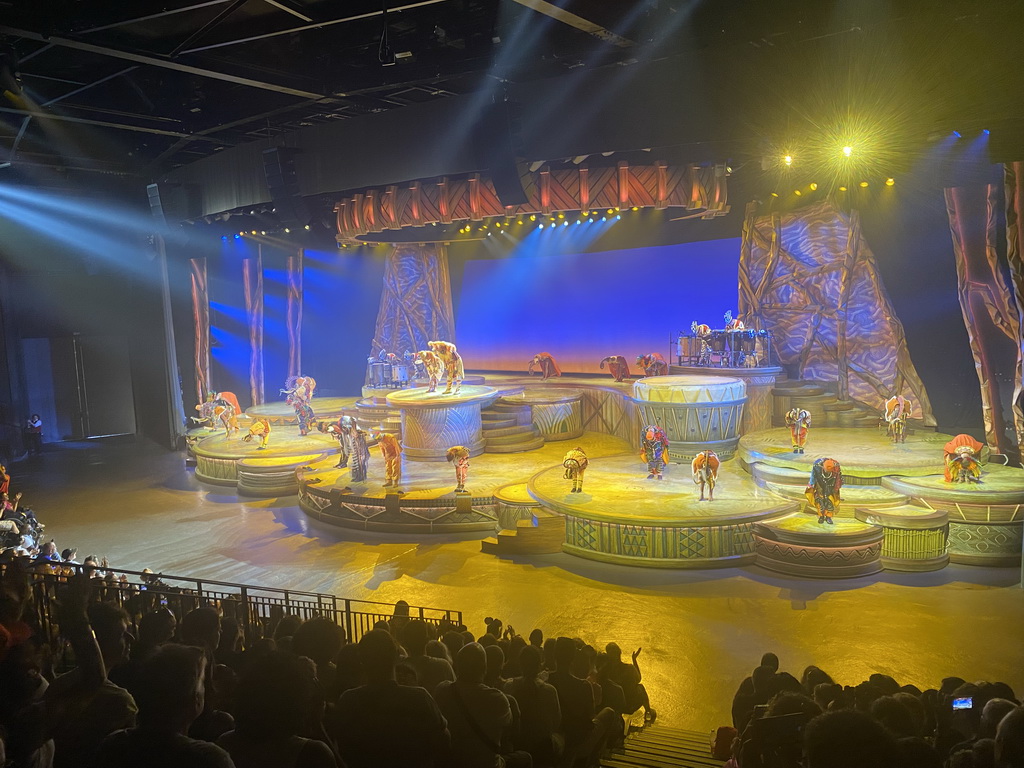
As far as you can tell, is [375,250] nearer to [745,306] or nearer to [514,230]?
[514,230]

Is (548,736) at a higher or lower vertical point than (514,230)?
lower

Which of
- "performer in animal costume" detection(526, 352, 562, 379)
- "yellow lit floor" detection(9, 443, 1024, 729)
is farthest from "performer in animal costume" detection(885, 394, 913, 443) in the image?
"performer in animal costume" detection(526, 352, 562, 379)

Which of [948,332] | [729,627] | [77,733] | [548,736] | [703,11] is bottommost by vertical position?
[729,627]

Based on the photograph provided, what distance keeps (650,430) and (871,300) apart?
17.7 ft

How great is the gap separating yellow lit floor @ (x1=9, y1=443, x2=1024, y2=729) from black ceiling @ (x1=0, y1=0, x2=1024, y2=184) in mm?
4596

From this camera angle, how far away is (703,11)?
7.26 m

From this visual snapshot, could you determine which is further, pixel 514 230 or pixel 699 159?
pixel 514 230

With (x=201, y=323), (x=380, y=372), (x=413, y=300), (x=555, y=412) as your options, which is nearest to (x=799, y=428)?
(x=555, y=412)

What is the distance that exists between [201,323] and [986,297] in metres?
15.6

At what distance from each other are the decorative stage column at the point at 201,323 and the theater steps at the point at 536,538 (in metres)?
11.1

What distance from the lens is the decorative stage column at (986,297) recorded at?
867 cm

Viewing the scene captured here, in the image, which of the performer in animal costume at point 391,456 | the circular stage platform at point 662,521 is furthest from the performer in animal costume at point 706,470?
the performer in animal costume at point 391,456

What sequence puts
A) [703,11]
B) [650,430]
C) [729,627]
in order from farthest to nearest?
[650,430], [703,11], [729,627]

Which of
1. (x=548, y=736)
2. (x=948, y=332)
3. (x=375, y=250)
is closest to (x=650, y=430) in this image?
(x=948, y=332)
